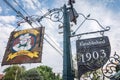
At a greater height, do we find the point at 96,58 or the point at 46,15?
the point at 46,15

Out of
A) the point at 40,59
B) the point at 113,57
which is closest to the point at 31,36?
the point at 40,59

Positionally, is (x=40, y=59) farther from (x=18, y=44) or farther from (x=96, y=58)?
(x=96, y=58)

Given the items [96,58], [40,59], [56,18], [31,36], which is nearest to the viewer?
[96,58]

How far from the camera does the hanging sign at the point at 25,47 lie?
6645 mm

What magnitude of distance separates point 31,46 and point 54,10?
1.93 meters

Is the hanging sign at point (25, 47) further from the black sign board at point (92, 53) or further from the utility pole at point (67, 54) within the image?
the black sign board at point (92, 53)

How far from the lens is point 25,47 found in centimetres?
689

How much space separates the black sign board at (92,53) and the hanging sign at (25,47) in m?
1.33

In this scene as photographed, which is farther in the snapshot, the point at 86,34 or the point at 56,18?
the point at 56,18

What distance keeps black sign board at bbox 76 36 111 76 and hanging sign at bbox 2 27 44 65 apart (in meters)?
1.33

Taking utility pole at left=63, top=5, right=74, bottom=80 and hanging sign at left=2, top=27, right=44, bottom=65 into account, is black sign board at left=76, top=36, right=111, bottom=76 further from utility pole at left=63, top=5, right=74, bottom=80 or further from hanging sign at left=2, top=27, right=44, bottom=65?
hanging sign at left=2, top=27, right=44, bottom=65

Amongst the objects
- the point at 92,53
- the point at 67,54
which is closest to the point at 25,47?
the point at 67,54

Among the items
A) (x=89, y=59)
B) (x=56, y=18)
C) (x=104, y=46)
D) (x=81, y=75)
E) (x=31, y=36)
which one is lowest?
(x=81, y=75)

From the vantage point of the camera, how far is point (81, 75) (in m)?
5.97
